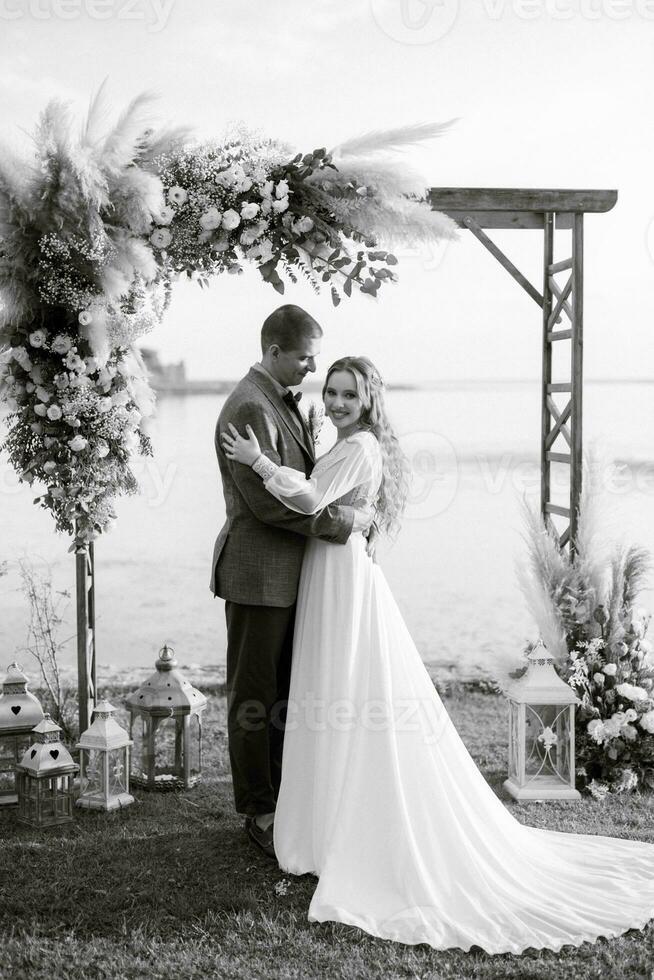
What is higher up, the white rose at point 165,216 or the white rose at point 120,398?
the white rose at point 165,216

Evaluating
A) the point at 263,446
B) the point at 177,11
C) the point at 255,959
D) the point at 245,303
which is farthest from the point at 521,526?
the point at 255,959

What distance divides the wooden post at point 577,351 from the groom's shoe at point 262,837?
226 centimetres

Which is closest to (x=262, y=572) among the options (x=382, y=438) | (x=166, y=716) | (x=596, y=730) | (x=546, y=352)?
(x=382, y=438)

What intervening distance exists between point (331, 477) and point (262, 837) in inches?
56.7

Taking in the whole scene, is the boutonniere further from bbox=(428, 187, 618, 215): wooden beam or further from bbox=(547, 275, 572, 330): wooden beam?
bbox=(547, 275, 572, 330): wooden beam

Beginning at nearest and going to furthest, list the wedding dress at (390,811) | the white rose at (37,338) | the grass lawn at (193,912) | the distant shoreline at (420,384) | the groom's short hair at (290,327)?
1. the grass lawn at (193,912)
2. the wedding dress at (390,811)
3. the groom's short hair at (290,327)
4. the white rose at (37,338)
5. the distant shoreline at (420,384)

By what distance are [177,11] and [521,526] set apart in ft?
17.8

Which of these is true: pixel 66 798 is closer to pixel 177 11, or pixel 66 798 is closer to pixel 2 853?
pixel 2 853

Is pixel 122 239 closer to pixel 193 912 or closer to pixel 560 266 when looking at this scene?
pixel 560 266

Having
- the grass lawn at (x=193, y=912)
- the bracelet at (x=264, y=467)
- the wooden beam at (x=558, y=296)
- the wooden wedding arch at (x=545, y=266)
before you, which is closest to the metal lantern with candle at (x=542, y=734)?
the grass lawn at (x=193, y=912)

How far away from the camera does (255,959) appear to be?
9.22 feet

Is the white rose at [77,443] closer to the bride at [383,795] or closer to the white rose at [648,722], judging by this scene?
the bride at [383,795]

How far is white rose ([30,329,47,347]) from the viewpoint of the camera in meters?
3.95

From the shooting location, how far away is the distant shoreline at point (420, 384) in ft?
27.5
